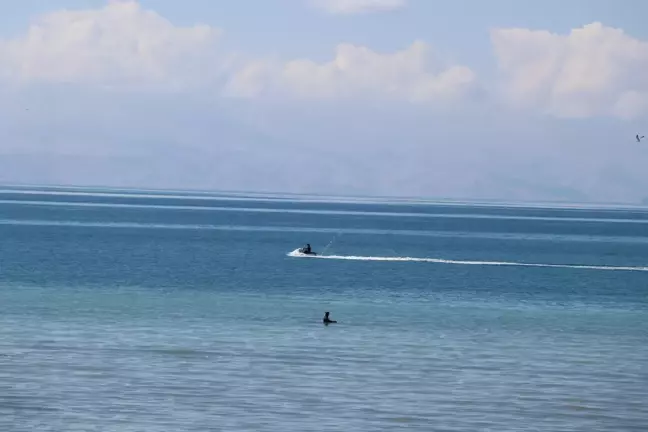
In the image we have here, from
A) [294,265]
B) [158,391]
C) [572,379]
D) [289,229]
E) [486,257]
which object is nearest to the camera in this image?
[158,391]

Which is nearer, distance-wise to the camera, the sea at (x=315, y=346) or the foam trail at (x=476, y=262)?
the sea at (x=315, y=346)

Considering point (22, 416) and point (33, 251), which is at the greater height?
point (33, 251)

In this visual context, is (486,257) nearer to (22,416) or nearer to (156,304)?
(156,304)

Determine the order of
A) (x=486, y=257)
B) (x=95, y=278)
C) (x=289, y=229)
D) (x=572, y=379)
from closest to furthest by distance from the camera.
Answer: (x=572, y=379), (x=95, y=278), (x=486, y=257), (x=289, y=229)

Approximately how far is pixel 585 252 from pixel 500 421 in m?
107

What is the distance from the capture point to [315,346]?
157 ft

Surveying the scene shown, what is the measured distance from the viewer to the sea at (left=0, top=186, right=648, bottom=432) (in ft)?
114

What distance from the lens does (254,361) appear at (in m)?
43.0

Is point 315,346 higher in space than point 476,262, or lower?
lower

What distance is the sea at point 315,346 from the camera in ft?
114

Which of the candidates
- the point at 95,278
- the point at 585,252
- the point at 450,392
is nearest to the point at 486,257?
the point at 585,252

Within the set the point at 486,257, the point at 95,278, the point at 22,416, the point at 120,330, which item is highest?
the point at 486,257

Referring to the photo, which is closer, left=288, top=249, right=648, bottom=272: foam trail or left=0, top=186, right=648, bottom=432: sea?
left=0, top=186, right=648, bottom=432: sea

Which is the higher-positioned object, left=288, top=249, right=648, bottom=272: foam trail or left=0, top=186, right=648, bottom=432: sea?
left=288, top=249, right=648, bottom=272: foam trail
